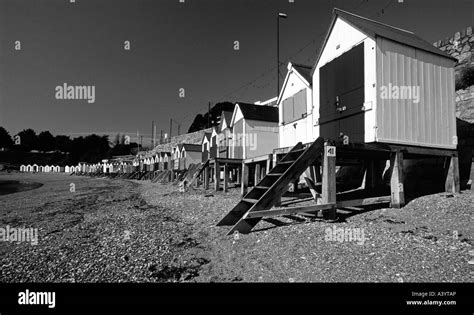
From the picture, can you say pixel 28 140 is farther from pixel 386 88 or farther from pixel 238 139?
pixel 386 88

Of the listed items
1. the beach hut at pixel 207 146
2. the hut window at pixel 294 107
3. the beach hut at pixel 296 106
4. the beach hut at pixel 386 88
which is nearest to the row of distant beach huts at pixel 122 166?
the beach hut at pixel 207 146

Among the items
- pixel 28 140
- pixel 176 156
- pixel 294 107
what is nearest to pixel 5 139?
pixel 28 140

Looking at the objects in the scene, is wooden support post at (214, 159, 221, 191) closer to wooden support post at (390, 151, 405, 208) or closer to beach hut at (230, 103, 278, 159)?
beach hut at (230, 103, 278, 159)

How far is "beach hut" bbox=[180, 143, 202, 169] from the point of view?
37688 millimetres

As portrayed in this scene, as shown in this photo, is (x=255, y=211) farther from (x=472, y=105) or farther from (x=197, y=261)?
(x=472, y=105)

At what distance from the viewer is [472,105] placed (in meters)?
11.1

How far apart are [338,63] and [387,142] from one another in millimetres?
3595

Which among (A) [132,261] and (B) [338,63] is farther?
(B) [338,63]

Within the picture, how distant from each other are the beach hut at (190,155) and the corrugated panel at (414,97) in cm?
3075

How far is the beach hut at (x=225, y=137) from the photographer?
78.8ft

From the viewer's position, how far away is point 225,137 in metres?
25.1

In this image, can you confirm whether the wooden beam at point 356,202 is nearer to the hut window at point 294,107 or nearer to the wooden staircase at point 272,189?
the wooden staircase at point 272,189
